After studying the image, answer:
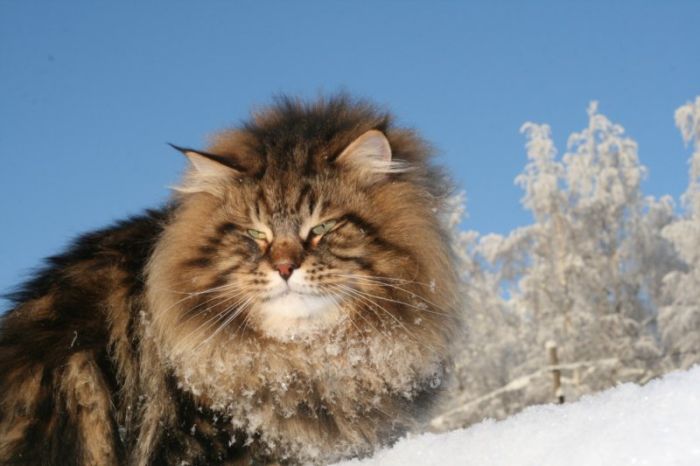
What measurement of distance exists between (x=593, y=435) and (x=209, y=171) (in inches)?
84.2

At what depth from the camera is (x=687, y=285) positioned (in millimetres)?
17047

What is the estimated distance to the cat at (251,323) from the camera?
2.71 m

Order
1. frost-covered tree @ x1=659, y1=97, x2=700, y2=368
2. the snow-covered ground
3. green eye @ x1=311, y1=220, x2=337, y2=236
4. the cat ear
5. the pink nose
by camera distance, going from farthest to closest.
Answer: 1. frost-covered tree @ x1=659, y1=97, x2=700, y2=368
2. the cat ear
3. green eye @ x1=311, y1=220, x2=337, y2=236
4. the pink nose
5. the snow-covered ground

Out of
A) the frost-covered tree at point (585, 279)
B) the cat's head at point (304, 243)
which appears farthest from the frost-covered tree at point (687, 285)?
the cat's head at point (304, 243)

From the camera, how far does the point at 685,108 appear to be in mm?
18156

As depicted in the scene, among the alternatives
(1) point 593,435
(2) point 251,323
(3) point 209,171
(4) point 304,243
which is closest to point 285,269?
(4) point 304,243

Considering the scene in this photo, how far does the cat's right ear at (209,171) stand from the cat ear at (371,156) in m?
0.46

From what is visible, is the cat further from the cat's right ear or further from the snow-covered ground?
the snow-covered ground

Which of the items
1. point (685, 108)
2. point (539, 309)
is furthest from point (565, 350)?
point (685, 108)

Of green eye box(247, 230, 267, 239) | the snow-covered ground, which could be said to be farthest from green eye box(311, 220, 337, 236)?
the snow-covered ground

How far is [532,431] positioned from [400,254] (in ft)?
5.02

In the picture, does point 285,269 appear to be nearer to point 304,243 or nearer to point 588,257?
Result: point 304,243

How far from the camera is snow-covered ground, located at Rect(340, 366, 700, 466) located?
118 cm

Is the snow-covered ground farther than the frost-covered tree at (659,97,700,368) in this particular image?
No
